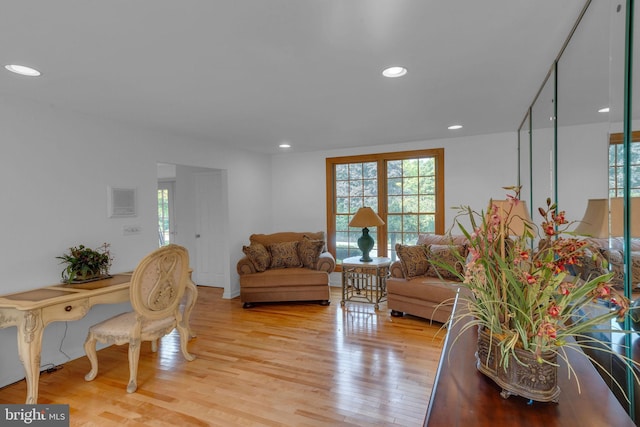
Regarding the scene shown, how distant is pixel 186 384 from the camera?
2.60 meters

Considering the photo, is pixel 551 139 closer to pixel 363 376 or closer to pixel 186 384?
pixel 363 376

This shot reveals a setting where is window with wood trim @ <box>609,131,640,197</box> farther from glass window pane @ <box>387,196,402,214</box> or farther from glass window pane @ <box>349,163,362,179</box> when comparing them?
glass window pane @ <box>349,163,362,179</box>

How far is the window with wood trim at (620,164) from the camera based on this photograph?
1.12 metres

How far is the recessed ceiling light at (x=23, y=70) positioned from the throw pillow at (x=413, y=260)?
3740 millimetres

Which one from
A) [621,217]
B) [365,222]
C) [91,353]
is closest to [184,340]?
[91,353]

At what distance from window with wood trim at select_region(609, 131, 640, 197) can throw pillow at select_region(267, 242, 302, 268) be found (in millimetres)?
3994

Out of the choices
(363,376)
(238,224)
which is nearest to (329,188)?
(238,224)

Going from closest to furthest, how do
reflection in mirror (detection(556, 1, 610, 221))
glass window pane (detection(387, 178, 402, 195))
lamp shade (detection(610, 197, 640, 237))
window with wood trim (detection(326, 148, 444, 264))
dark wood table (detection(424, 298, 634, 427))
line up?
dark wood table (detection(424, 298, 634, 427)) → lamp shade (detection(610, 197, 640, 237)) → reflection in mirror (detection(556, 1, 610, 221)) → window with wood trim (detection(326, 148, 444, 264)) → glass window pane (detection(387, 178, 402, 195))

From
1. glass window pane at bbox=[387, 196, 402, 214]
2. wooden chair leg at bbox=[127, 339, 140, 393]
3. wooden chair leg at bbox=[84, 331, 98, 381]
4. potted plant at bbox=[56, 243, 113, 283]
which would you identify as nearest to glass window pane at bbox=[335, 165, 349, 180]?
glass window pane at bbox=[387, 196, 402, 214]

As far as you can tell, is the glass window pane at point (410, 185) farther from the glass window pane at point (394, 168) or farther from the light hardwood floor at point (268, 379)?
the light hardwood floor at point (268, 379)

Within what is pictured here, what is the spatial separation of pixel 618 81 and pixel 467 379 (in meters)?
1.26

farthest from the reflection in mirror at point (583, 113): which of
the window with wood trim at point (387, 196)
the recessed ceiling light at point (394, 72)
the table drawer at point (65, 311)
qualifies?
the table drawer at point (65, 311)

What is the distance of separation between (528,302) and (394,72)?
5.98 ft

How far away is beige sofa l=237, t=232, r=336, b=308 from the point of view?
4.56 meters
